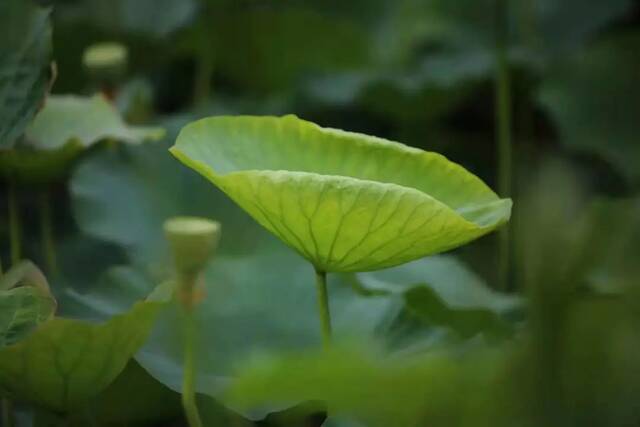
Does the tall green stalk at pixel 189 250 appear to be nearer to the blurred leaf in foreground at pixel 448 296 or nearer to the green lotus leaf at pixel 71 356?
the green lotus leaf at pixel 71 356

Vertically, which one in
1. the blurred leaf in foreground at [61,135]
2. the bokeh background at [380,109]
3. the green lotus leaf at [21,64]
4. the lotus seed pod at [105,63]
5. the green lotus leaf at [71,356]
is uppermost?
the green lotus leaf at [21,64]

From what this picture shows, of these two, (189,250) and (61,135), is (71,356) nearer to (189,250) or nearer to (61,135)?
(189,250)

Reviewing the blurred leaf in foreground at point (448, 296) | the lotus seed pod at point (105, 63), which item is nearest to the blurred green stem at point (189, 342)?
the blurred leaf in foreground at point (448, 296)

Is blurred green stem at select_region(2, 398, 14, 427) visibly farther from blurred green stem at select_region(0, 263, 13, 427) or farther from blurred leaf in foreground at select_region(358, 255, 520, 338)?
blurred leaf in foreground at select_region(358, 255, 520, 338)

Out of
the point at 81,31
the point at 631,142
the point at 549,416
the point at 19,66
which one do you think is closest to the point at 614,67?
the point at 631,142

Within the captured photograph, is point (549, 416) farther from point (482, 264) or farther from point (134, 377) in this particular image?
point (482, 264)

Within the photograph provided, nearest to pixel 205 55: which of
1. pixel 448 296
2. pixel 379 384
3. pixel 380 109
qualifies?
pixel 380 109
